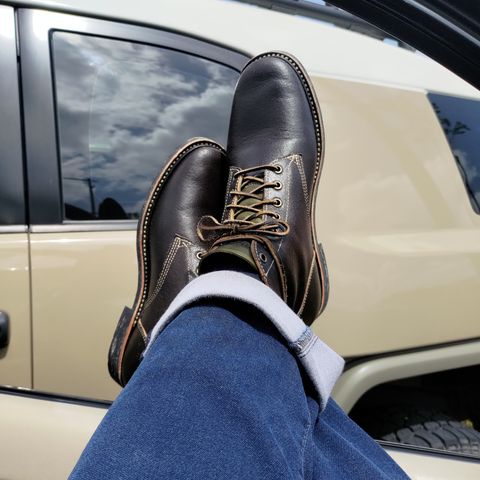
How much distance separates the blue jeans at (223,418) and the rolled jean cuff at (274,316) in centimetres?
2

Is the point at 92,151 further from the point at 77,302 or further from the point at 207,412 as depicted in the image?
the point at 207,412

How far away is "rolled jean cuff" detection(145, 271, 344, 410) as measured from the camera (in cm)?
91

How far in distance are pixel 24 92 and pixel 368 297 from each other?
0.93 m

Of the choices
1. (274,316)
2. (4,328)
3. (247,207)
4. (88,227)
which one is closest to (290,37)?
(247,207)

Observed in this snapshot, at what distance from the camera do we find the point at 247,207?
1279 millimetres

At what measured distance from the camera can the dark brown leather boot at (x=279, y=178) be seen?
1178 millimetres

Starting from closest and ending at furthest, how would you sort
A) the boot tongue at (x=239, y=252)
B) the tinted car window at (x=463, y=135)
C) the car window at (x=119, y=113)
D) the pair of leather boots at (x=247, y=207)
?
1. the boot tongue at (x=239, y=252)
2. the pair of leather boots at (x=247, y=207)
3. the car window at (x=119, y=113)
4. the tinted car window at (x=463, y=135)

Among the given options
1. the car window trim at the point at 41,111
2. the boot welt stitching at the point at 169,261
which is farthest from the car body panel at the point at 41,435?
the car window trim at the point at 41,111

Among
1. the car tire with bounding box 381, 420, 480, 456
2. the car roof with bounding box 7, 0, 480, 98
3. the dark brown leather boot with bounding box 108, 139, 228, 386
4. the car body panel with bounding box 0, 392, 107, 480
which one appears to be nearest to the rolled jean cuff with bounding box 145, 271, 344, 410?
the dark brown leather boot with bounding box 108, 139, 228, 386

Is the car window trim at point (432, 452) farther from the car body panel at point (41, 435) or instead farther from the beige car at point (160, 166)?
the car body panel at point (41, 435)

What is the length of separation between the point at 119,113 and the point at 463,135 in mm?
907

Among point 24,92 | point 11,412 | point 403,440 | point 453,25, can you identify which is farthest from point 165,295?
point 453,25

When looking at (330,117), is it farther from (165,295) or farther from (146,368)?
(146,368)

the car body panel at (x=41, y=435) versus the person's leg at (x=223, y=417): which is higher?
the person's leg at (x=223, y=417)
